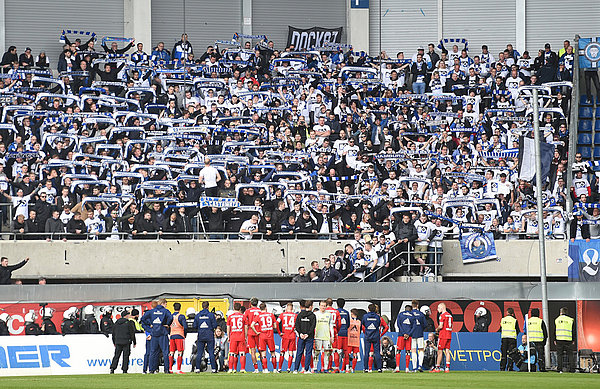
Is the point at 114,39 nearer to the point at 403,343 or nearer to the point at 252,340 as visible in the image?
the point at 252,340

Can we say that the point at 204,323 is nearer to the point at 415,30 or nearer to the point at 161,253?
the point at 161,253

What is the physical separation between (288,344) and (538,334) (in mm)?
5150

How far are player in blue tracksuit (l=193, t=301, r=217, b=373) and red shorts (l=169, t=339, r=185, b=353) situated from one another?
1.21 feet

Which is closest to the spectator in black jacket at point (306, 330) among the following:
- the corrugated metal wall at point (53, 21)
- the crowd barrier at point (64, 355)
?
the crowd barrier at point (64, 355)

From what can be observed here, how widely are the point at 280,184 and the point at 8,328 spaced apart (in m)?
8.51

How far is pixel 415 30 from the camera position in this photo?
4184cm

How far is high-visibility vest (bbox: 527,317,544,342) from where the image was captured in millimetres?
22703

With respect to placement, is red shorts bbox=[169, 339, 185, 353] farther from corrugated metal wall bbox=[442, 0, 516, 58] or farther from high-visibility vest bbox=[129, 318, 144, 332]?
corrugated metal wall bbox=[442, 0, 516, 58]

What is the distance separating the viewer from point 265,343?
22.3 m

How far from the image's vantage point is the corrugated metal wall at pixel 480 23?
41.5m

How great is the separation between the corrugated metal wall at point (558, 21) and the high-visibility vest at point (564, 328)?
19.6 m

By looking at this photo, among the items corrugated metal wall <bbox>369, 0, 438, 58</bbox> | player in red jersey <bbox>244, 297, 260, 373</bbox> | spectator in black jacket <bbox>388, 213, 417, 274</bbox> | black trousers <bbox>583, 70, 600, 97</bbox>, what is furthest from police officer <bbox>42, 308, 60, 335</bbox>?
corrugated metal wall <bbox>369, 0, 438, 58</bbox>

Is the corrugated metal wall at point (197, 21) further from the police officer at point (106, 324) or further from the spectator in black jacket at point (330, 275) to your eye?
the police officer at point (106, 324)

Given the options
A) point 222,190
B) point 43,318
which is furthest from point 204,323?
point 222,190
